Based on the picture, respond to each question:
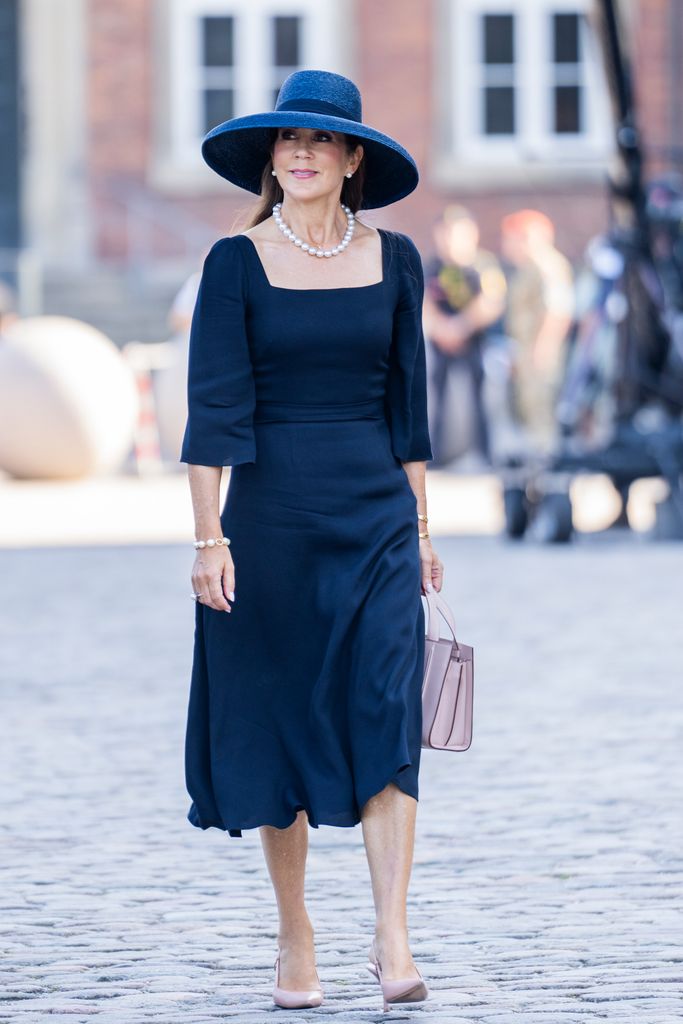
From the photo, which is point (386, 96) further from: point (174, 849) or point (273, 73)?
point (174, 849)

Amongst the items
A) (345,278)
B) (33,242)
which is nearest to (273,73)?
(33,242)

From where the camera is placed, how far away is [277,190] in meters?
4.75

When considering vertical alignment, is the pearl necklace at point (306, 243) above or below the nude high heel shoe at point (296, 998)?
above

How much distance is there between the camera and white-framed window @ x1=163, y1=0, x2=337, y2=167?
2684 centimetres

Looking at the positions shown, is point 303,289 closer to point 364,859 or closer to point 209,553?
point 209,553

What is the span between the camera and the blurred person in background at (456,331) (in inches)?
784

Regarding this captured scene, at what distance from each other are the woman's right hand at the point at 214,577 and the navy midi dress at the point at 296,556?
49mm

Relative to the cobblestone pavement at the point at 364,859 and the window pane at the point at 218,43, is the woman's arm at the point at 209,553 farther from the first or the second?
the window pane at the point at 218,43

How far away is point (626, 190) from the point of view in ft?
47.1

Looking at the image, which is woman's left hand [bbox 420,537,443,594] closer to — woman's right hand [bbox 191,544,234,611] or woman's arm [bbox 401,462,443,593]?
woman's arm [bbox 401,462,443,593]

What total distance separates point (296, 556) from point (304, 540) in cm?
3

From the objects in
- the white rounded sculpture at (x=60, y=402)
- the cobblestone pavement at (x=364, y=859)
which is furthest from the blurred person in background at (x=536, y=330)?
the cobblestone pavement at (x=364, y=859)

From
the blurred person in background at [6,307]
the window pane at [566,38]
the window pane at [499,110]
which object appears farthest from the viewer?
the window pane at [499,110]

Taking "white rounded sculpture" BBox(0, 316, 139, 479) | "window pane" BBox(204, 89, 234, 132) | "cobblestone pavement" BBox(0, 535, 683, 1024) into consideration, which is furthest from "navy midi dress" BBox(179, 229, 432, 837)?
"window pane" BBox(204, 89, 234, 132)
